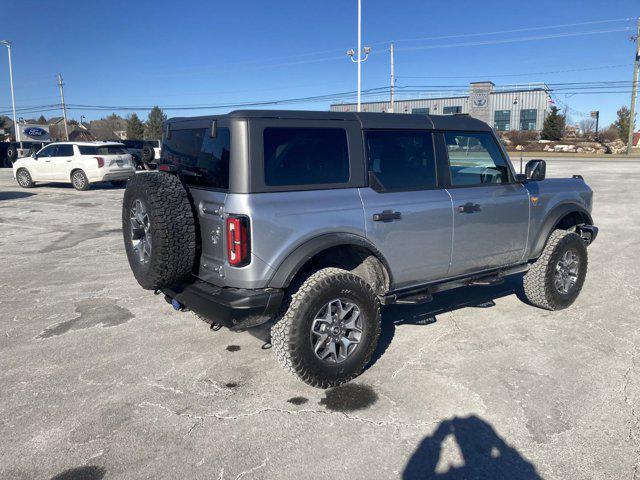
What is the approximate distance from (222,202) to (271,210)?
0.35 m

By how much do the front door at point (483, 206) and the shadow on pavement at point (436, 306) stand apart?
600mm

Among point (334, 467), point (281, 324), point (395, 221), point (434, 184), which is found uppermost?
point (434, 184)

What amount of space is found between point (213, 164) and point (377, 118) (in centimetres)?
143

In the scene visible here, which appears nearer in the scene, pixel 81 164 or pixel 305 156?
pixel 305 156

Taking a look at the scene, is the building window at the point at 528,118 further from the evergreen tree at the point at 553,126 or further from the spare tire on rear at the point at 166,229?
the spare tire on rear at the point at 166,229

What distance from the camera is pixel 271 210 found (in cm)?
342

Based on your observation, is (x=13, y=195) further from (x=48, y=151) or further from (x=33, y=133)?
(x=33, y=133)

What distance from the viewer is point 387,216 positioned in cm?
398

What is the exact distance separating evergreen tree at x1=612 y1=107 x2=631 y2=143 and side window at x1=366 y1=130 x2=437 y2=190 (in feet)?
210

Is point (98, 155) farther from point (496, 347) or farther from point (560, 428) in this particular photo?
point (560, 428)

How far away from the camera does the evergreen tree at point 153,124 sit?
3187 inches

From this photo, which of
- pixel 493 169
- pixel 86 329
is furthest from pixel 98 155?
pixel 493 169

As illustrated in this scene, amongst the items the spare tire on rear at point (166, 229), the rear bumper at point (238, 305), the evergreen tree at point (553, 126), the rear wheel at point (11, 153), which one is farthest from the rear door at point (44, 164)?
the evergreen tree at point (553, 126)

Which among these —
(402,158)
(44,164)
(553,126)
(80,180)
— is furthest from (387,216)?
(553,126)
